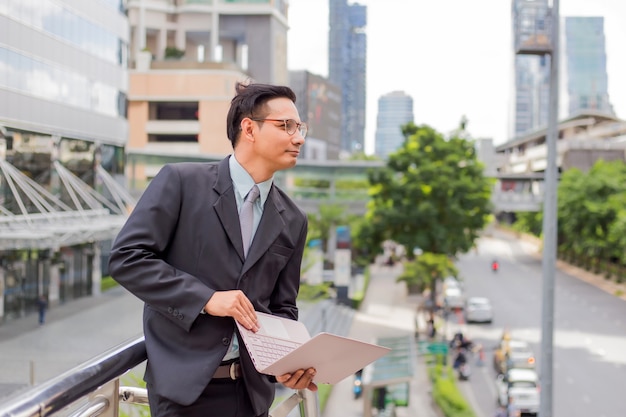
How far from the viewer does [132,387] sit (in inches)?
89.0

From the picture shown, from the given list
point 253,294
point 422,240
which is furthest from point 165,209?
point 422,240

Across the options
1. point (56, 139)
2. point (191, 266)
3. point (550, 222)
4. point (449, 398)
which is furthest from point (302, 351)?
point (56, 139)

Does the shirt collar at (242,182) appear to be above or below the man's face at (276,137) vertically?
below

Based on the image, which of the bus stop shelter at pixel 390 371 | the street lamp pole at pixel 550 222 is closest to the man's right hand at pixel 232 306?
the street lamp pole at pixel 550 222

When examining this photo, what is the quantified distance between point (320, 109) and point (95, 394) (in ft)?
356

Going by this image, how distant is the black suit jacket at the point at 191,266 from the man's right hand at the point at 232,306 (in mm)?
26

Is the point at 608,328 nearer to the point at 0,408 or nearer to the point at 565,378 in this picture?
the point at 565,378

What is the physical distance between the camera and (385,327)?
30.2m

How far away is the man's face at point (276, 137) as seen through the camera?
225cm

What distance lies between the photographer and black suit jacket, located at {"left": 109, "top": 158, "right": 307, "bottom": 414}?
2.00 m

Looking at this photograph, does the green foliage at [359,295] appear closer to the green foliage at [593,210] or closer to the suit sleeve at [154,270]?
the green foliage at [593,210]

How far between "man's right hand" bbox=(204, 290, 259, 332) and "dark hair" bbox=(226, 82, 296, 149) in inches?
18.8

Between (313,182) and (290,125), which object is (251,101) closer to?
(290,125)

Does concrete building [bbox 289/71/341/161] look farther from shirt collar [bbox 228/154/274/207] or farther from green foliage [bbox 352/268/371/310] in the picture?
shirt collar [bbox 228/154/274/207]
